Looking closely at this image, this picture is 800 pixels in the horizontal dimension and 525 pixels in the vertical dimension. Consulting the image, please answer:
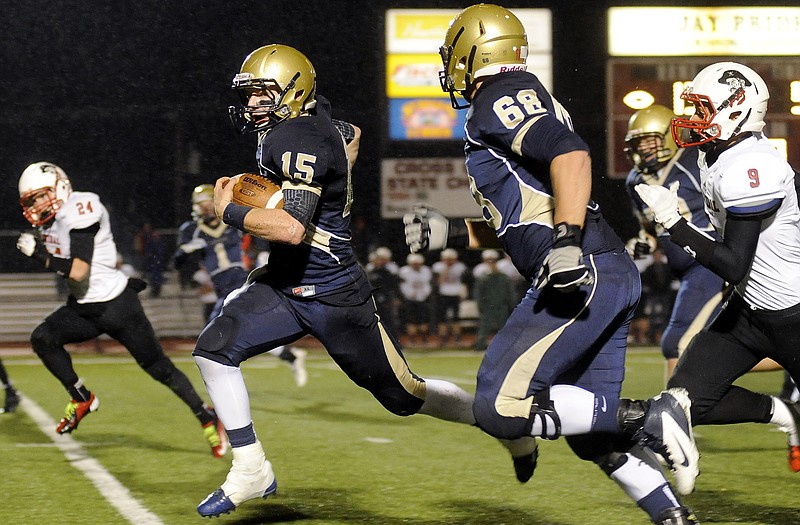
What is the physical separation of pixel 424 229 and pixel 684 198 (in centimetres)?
292

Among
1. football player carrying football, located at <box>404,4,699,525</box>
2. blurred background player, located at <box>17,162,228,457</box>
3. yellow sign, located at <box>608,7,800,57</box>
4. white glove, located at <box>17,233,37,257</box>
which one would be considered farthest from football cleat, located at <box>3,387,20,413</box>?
yellow sign, located at <box>608,7,800,57</box>

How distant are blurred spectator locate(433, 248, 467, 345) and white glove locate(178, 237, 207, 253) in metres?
5.72

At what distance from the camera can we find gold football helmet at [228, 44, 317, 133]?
4102 mm

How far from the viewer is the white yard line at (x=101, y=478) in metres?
4.27

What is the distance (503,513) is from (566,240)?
150cm

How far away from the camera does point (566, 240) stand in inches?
125

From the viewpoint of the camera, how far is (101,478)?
511 cm

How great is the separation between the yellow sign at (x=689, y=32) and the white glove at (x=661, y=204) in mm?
9543

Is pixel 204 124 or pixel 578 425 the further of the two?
pixel 204 124

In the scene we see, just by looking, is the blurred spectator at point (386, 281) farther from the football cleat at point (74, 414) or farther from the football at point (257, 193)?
the football at point (257, 193)

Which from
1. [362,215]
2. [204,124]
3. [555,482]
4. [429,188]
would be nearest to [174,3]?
[204,124]

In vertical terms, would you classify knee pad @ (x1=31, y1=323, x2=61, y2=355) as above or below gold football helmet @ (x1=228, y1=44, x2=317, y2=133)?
below

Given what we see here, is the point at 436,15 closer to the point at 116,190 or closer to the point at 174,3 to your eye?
the point at 116,190

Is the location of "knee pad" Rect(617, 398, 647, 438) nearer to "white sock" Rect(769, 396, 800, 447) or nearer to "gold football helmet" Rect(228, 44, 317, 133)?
"white sock" Rect(769, 396, 800, 447)
